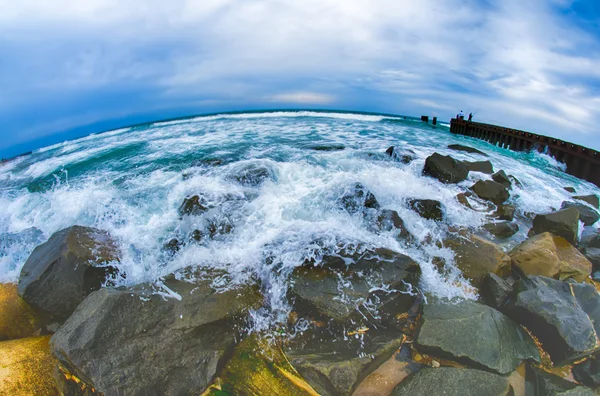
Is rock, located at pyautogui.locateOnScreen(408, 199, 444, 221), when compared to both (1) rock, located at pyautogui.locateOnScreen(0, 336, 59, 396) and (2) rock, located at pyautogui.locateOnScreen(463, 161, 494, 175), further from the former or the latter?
(1) rock, located at pyautogui.locateOnScreen(0, 336, 59, 396)

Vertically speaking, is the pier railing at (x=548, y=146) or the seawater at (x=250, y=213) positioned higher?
the pier railing at (x=548, y=146)

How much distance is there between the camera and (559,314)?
3.73 meters

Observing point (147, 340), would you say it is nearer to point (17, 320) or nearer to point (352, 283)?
point (17, 320)

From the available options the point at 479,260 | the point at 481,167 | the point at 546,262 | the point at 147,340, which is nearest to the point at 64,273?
the point at 147,340

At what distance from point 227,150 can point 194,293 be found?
11.1 metres

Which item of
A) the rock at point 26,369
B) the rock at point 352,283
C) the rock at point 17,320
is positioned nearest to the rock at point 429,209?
the rock at point 352,283

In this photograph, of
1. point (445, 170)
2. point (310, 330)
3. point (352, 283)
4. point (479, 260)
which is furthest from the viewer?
point (445, 170)

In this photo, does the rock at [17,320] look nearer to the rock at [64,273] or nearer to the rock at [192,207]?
the rock at [64,273]

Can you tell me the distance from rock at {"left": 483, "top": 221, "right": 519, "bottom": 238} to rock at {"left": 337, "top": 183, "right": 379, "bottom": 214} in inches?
105

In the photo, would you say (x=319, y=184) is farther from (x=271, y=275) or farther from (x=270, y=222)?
(x=271, y=275)

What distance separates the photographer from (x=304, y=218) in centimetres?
642

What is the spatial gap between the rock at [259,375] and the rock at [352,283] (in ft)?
2.28

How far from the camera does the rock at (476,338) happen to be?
11.0ft

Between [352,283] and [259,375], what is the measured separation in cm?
165
